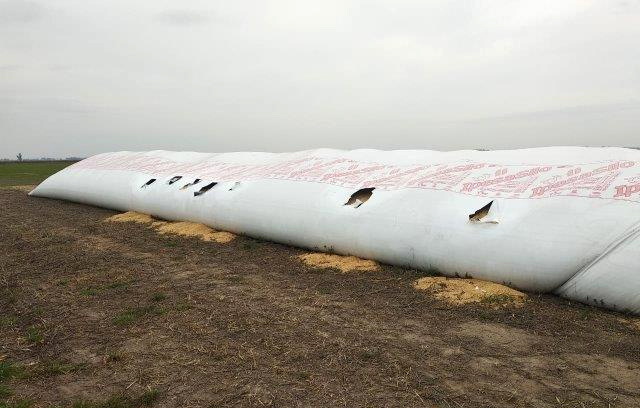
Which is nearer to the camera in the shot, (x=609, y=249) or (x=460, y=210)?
(x=609, y=249)

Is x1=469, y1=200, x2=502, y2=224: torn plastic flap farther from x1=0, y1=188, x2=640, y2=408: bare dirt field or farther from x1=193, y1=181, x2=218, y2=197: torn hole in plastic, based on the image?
x1=193, y1=181, x2=218, y2=197: torn hole in plastic

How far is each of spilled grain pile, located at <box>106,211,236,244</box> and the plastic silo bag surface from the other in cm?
20

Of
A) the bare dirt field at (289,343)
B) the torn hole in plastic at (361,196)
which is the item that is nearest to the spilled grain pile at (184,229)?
the bare dirt field at (289,343)

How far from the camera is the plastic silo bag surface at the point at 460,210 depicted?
5.43 meters

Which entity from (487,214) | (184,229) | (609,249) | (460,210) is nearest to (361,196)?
(460,210)

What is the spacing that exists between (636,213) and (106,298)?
6.71 metres

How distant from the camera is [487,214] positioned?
6.52 m

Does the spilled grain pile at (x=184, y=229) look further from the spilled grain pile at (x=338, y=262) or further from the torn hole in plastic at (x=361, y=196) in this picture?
the torn hole in plastic at (x=361, y=196)

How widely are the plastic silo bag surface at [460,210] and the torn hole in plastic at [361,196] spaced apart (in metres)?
0.03

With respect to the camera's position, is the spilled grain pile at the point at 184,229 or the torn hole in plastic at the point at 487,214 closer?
the torn hole in plastic at the point at 487,214

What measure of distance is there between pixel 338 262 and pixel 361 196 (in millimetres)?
1457

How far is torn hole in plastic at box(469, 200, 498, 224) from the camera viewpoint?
6340mm

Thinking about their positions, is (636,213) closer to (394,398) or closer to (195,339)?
(394,398)

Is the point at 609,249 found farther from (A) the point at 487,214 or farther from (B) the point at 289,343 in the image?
(B) the point at 289,343
